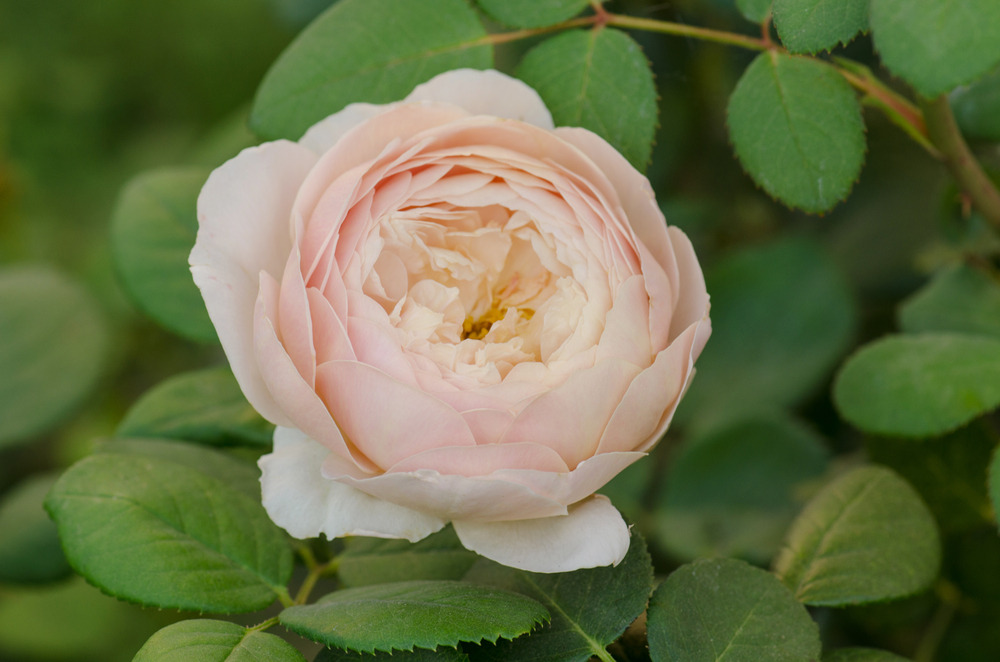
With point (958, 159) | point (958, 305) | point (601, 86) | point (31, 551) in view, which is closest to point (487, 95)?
point (601, 86)

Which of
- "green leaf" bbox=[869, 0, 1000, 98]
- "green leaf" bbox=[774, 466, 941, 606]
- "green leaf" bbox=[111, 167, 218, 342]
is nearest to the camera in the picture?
"green leaf" bbox=[869, 0, 1000, 98]

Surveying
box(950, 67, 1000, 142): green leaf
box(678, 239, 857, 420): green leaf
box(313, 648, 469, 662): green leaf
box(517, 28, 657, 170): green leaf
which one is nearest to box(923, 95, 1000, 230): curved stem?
box(950, 67, 1000, 142): green leaf

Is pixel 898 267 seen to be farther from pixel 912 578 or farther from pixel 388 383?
pixel 388 383

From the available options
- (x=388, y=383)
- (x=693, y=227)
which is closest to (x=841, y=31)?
(x=388, y=383)

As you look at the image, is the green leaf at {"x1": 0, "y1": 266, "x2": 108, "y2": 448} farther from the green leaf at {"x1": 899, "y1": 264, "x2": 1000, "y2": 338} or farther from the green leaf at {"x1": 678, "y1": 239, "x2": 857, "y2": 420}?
the green leaf at {"x1": 899, "y1": 264, "x2": 1000, "y2": 338}

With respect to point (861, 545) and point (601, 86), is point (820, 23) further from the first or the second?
point (861, 545)

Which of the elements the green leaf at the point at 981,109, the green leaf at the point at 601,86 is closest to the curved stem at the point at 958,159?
the green leaf at the point at 981,109

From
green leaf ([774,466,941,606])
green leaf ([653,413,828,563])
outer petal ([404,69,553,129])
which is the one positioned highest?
outer petal ([404,69,553,129])
